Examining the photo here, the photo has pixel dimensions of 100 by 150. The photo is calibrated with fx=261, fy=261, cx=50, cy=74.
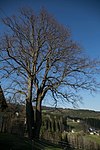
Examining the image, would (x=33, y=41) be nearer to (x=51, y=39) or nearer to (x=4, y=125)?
(x=51, y=39)

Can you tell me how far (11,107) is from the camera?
31.8 metres

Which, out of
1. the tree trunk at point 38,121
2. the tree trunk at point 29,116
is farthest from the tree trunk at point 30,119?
the tree trunk at point 38,121

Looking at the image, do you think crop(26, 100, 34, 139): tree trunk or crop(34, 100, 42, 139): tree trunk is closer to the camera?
crop(26, 100, 34, 139): tree trunk

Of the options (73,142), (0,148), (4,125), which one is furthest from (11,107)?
(0,148)

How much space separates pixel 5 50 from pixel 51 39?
3.89 metres

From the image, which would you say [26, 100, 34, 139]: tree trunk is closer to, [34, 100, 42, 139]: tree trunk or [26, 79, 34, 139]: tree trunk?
[26, 79, 34, 139]: tree trunk

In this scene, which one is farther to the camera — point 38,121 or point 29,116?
point 38,121

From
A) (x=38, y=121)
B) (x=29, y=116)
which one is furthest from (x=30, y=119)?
(x=38, y=121)

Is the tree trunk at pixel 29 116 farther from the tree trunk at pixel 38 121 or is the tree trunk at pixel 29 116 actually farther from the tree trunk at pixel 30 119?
the tree trunk at pixel 38 121

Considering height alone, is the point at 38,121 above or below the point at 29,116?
below

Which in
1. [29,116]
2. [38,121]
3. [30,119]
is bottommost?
[38,121]

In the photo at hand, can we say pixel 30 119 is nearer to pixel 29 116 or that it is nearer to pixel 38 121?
pixel 29 116

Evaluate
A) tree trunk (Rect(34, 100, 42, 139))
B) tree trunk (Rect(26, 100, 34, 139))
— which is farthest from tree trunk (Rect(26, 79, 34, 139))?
tree trunk (Rect(34, 100, 42, 139))

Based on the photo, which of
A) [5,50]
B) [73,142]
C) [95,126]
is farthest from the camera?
[95,126]
